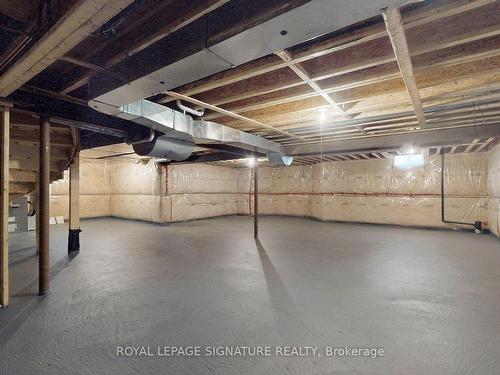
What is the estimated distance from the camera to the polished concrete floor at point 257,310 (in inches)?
59.0

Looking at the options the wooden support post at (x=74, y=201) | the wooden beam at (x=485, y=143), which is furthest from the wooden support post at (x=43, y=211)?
the wooden beam at (x=485, y=143)

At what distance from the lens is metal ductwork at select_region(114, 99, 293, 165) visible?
237 centimetres

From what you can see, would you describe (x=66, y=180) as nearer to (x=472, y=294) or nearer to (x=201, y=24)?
(x=201, y=24)

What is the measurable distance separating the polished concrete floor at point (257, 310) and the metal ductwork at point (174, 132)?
152 cm

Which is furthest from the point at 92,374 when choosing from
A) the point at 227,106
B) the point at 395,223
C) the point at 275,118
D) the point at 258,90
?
the point at 395,223

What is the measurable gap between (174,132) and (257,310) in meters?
2.03

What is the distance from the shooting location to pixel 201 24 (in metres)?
1.39

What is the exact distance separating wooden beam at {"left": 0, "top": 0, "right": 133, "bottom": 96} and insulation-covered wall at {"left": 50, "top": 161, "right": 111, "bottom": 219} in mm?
7206

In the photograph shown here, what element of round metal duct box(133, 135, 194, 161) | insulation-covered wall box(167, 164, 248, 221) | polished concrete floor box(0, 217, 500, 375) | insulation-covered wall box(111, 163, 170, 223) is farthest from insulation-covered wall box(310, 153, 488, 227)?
round metal duct box(133, 135, 194, 161)

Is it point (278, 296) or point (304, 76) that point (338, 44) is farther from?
point (278, 296)

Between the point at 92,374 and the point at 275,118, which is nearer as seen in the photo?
the point at 92,374

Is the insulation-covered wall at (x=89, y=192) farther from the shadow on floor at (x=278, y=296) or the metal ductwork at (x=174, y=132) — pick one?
the shadow on floor at (x=278, y=296)

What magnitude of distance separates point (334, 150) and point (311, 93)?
2.29 meters

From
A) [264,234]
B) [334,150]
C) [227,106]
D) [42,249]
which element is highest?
[227,106]
